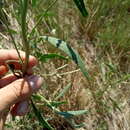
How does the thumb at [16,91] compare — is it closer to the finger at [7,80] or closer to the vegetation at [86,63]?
the finger at [7,80]

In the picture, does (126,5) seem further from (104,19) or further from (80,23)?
(80,23)

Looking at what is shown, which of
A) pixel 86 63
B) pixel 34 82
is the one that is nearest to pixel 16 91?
pixel 34 82

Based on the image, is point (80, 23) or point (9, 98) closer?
point (9, 98)

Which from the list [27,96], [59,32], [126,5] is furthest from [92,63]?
[27,96]

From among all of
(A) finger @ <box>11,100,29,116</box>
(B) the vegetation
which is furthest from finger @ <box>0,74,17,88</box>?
(B) the vegetation

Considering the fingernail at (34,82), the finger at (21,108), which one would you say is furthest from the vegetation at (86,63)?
the fingernail at (34,82)
